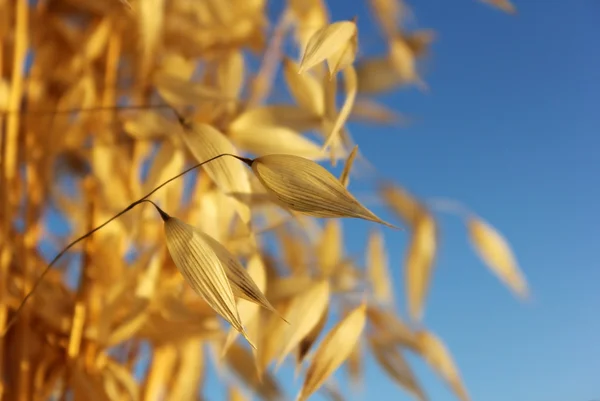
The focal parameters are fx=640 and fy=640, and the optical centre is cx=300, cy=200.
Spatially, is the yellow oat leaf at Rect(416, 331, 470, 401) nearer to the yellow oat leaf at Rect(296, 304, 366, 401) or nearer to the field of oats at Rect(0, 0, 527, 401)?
the field of oats at Rect(0, 0, 527, 401)

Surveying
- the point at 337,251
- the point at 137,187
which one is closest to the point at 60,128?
the point at 137,187

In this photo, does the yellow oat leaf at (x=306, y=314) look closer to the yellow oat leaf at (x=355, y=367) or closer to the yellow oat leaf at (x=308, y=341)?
the yellow oat leaf at (x=308, y=341)

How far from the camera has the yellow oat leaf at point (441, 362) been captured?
0.34 meters

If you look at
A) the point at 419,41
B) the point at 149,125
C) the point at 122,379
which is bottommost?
the point at 122,379

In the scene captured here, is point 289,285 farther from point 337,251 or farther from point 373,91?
point 373,91

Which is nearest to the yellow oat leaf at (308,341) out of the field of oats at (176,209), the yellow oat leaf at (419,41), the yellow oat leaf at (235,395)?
the field of oats at (176,209)

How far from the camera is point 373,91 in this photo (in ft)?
1.37

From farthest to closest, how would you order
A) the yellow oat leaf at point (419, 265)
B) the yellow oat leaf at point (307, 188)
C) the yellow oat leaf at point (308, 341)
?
the yellow oat leaf at point (419, 265) → the yellow oat leaf at point (308, 341) → the yellow oat leaf at point (307, 188)

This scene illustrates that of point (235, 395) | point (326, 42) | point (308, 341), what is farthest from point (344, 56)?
point (235, 395)

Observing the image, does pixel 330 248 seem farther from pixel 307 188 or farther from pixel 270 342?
pixel 307 188

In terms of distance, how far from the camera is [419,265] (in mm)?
370

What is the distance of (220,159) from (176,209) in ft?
0.45

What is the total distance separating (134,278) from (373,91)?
212 millimetres

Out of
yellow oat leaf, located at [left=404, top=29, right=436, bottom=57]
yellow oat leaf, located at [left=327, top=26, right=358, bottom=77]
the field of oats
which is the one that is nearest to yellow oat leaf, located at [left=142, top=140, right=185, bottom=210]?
the field of oats
